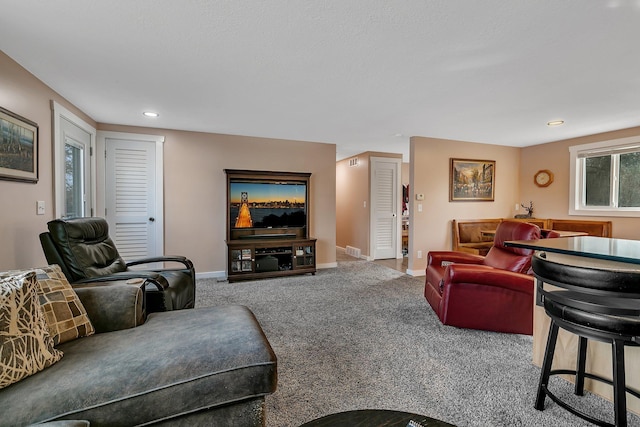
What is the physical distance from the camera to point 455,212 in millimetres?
5125

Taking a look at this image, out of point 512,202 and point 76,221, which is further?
point 512,202

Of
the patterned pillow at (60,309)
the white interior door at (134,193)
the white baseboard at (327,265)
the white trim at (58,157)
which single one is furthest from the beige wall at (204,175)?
the patterned pillow at (60,309)

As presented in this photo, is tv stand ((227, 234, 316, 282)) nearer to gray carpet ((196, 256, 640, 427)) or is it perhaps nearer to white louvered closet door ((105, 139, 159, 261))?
gray carpet ((196, 256, 640, 427))

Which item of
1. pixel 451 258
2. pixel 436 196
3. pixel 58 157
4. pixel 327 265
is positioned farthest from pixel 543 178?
pixel 58 157

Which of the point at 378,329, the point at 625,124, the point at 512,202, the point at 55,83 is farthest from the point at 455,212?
the point at 55,83

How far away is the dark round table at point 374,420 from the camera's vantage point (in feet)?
2.91

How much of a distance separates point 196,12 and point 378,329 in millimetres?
2732

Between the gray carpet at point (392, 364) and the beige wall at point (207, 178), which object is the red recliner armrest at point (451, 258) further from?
the beige wall at point (207, 178)

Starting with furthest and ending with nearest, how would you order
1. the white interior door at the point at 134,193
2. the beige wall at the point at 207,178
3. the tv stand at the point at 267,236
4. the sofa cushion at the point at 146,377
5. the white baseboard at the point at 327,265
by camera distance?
the white baseboard at the point at 327,265
the tv stand at the point at 267,236
the white interior door at the point at 134,193
the beige wall at the point at 207,178
the sofa cushion at the point at 146,377

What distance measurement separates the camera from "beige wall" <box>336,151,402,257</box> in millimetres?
6105

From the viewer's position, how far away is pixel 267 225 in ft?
15.6

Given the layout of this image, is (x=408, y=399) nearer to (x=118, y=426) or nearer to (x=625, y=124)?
(x=118, y=426)

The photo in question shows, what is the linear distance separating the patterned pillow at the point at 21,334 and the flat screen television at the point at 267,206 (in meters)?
3.23

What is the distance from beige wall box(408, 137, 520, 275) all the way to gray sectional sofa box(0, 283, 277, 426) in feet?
12.6
